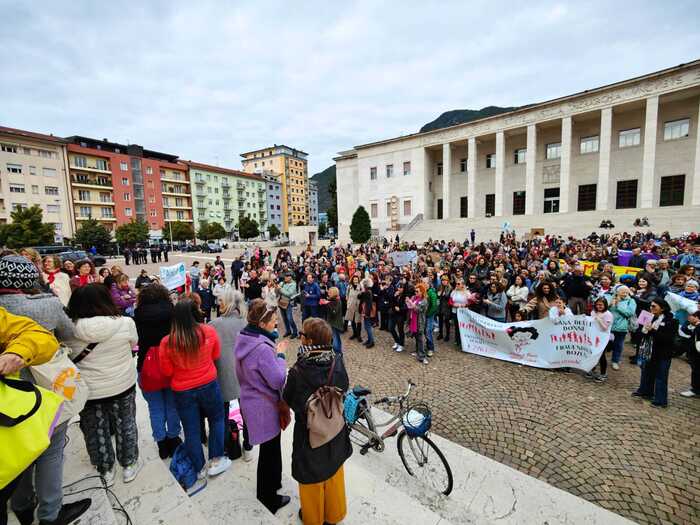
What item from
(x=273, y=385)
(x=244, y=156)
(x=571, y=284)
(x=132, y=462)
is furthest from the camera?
(x=244, y=156)

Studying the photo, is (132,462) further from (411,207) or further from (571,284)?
(411,207)

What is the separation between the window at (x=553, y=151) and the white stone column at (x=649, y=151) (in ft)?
24.8

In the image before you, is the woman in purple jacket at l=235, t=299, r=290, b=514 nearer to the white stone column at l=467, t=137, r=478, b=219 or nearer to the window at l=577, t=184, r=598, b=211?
the white stone column at l=467, t=137, r=478, b=219

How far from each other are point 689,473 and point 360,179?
154 feet

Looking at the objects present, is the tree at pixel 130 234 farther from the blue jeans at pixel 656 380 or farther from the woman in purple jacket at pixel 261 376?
the blue jeans at pixel 656 380

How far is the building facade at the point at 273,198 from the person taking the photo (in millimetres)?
92312

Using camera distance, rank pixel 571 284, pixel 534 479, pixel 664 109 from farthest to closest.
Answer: pixel 664 109 < pixel 571 284 < pixel 534 479

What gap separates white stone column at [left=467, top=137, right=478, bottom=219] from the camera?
38.4 m

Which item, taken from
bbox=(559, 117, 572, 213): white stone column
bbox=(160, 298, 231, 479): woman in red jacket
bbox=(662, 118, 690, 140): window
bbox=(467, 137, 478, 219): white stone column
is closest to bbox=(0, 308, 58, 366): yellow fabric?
bbox=(160, 298, 231, 479): woman in red jacket

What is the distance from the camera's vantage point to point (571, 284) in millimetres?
7727

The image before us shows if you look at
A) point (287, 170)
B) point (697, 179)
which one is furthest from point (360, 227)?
point (287, 170)

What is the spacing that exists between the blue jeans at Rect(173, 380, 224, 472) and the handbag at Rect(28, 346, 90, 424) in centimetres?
75

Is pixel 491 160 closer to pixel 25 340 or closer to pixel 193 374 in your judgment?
pixel 193 374

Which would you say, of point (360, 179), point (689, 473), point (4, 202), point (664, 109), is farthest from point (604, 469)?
point (4, 202)
